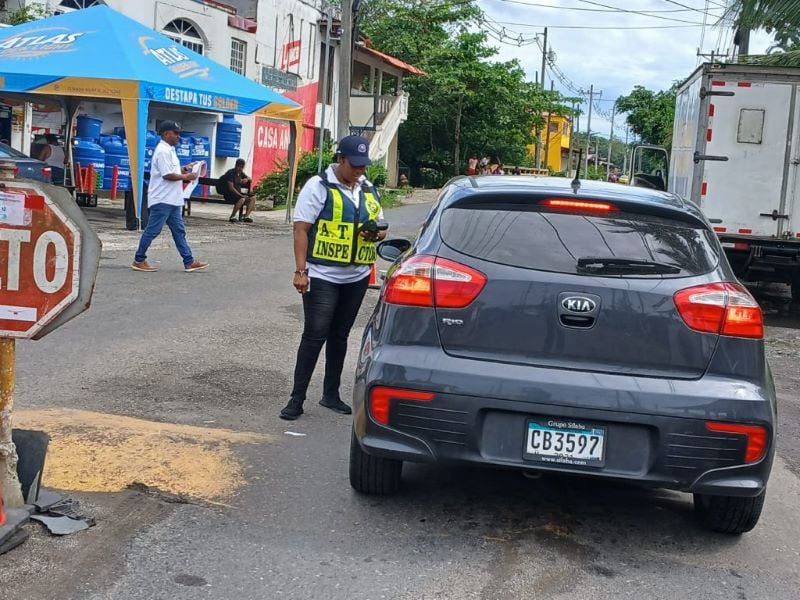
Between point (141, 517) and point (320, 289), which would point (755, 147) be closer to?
point (320, 289)

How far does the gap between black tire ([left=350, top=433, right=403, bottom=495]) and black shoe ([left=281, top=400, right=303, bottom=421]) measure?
1.45 meters

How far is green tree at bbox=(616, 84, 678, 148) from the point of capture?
48.8m

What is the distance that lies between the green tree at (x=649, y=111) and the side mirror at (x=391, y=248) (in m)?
41.2

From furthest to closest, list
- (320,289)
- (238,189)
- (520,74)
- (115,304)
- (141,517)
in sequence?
(520,74), (238,189), (115,304), (320,289), (141,517)

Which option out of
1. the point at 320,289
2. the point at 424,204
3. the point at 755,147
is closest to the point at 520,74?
the point at 424,204

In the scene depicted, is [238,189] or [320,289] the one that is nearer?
[320,289]

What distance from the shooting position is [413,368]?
4.18 m

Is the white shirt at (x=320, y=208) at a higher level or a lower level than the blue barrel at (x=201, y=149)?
lower

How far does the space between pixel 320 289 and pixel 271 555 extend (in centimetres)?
228

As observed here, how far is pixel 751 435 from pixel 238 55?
24288 mm

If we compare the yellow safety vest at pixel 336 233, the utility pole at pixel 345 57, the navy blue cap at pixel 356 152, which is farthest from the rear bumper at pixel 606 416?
the utility pole at pixel 345 57

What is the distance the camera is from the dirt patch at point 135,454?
4.71 meters

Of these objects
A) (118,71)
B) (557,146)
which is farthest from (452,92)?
(557,146)

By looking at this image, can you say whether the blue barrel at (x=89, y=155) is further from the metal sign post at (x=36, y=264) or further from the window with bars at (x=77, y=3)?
the metal sign post at (x=36, y=264)
